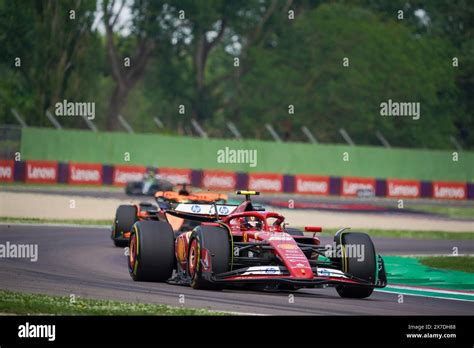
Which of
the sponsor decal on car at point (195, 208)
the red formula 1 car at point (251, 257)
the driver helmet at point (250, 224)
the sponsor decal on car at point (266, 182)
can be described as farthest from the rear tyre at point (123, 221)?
the sponsor decal on car at point (266, 182)

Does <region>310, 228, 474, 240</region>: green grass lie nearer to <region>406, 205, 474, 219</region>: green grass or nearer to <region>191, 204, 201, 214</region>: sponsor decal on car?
<region>406, 205, 474, 219</region>: green grass

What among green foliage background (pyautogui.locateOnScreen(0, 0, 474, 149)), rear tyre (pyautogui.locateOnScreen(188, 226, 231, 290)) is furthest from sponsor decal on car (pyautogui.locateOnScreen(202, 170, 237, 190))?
rear tyre (pyautogui.locateOnScreen(188, 226, 231, 290))

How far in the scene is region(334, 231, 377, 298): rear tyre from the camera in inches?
650

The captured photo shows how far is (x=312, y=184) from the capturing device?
57.6 m

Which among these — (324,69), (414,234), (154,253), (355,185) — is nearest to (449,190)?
(355,185)

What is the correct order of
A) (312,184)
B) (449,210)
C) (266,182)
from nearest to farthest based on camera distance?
(449,210) < (266,182) < (312,184)

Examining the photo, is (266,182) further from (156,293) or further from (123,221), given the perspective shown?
(156,293)

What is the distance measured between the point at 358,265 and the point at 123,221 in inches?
378

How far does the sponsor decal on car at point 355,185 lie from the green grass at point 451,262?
31.8m

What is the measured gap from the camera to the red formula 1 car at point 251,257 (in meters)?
15.7

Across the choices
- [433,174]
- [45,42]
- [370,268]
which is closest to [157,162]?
[45,42]

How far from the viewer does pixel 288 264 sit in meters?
15.6

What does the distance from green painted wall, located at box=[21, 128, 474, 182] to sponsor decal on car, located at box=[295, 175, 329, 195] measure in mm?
2612
